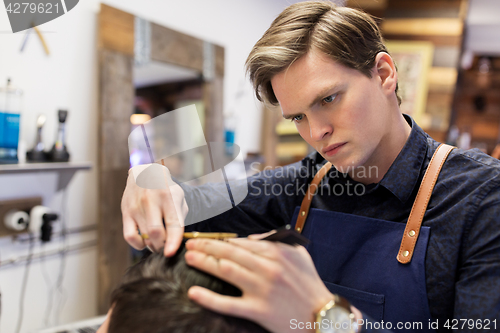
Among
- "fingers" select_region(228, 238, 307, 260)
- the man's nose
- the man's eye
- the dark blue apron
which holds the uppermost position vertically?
the man's eye

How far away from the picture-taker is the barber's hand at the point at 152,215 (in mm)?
810

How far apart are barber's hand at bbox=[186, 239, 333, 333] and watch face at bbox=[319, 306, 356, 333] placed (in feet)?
0.08

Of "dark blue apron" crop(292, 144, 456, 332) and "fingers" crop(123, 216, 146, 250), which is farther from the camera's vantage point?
"dark blue apron" crop(292, 144, 456, 332)

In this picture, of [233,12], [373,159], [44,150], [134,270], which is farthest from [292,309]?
[233,12]

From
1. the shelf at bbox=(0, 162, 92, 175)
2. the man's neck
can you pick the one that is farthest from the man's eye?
the shelf at bbox=(0, 162, 92, 175)

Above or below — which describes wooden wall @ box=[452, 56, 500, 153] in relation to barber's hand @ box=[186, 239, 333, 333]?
above

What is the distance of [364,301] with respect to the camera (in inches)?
41.6

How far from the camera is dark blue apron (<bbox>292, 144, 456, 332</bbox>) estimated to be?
0.98 metres

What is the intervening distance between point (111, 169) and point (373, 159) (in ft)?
6.14

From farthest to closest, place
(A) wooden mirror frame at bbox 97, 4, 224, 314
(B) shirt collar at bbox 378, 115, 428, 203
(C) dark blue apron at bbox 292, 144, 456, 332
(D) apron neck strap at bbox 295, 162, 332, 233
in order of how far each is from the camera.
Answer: (A) wooden mirror frame at bbox 97, 4, 224, 314 < (D) apron neck strap at bbox 295, 162, 332, 233 < (B) shirt collar at bbox 378, 115, 428, 203 < (C) dark blue apron at bbox 292, 144, 456, 332

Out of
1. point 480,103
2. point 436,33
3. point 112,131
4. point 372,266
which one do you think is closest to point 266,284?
point 372,266

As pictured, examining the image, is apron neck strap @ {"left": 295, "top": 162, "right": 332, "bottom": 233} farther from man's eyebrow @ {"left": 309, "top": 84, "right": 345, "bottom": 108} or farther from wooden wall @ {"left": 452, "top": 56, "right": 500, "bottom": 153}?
wooden wall @ {"left": 452, "top": 56, "right": 500, "bottom": 153}

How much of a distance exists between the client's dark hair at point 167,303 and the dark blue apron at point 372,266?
1.87ft

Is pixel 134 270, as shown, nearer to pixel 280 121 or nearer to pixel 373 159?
pixel 373 159
